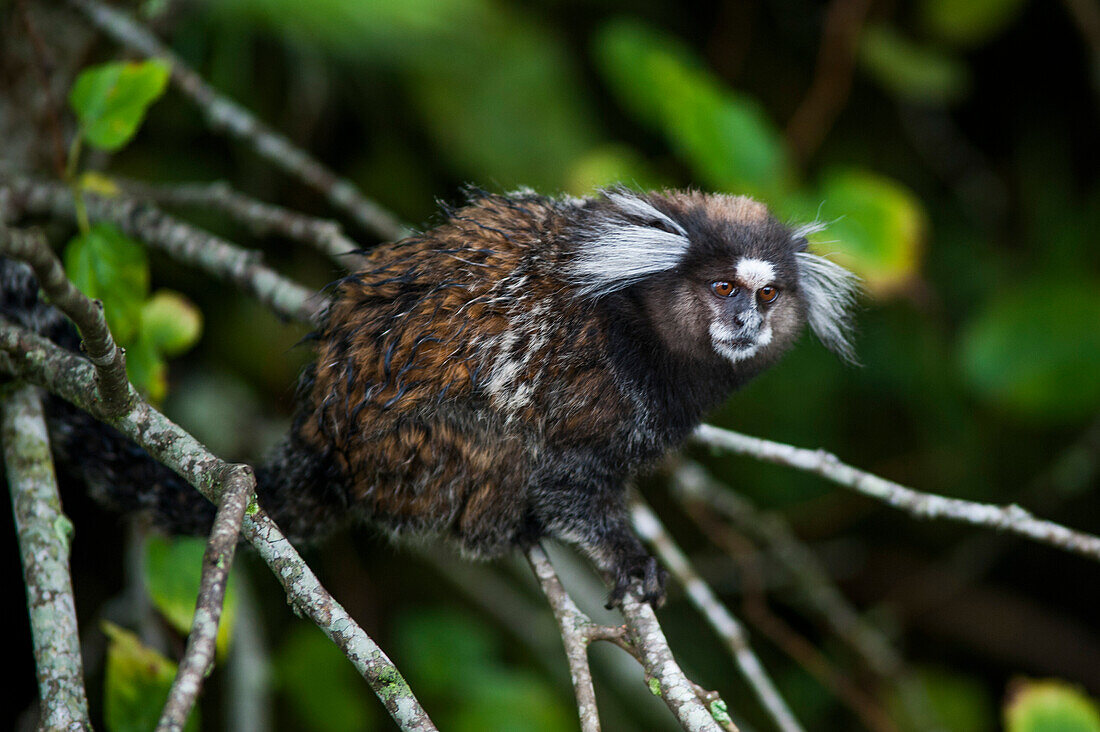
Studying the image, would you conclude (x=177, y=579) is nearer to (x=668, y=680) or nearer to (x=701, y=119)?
(x=668, y=680)

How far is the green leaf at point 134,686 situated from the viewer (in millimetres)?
2152

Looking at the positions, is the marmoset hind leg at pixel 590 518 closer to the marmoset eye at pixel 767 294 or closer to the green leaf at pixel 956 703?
the marmoset eye at pixel 767 294

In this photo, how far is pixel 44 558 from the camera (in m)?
1.95

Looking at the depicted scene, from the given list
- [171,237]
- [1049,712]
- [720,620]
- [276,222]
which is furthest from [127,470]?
[1049,712]

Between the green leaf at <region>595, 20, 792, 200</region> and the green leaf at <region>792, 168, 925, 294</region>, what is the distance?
0.65 feet

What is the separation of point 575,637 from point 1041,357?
2.58 metres

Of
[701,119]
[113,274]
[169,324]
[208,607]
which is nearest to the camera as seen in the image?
[208,607]

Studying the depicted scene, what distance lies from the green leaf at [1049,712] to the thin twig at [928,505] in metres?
0.57

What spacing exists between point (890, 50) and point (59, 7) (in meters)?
3.29

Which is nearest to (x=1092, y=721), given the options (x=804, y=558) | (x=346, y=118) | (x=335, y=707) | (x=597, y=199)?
(x=804, y=558)

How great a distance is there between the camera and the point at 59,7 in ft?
10.3

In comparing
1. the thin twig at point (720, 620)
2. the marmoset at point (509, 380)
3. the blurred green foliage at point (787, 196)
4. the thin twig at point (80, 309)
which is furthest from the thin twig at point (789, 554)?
the thin twig at point (80, 309)

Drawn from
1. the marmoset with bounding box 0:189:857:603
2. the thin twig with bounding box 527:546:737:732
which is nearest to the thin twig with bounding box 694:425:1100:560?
the marmoset with bounding box 0:189:857:603

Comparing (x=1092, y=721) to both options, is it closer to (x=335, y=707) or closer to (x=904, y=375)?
(x=904, y=375)
